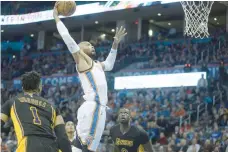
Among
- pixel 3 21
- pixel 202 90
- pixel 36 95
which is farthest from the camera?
pixel 3 21

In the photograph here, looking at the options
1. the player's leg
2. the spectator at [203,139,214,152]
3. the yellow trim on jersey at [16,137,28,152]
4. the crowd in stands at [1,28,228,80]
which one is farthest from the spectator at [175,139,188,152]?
the yellow trim on jersey at [16,137,28,152]

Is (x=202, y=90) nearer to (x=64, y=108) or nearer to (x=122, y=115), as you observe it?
(x=64, y=108)

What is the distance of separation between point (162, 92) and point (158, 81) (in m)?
1.74

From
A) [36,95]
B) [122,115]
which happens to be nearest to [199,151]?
[122,115]

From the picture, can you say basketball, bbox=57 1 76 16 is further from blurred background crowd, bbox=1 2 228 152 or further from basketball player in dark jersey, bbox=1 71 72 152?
blurred background crowd, bbox=1 2 228 152

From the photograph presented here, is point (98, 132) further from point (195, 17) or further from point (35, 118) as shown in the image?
point (195, 17)

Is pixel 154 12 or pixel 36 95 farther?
pixel 154 12

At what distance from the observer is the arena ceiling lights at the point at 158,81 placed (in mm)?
18812

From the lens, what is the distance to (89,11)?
22703mm

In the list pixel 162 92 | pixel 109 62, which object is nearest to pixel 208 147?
pixel 162 92

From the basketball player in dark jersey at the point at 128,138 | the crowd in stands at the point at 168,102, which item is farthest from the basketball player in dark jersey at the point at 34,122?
the crowd in stands at the point at 168,102

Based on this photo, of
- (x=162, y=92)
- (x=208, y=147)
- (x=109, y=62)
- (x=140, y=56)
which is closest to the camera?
(x=109, y=62)

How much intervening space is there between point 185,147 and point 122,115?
6325mm

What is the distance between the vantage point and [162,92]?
18719 mm
